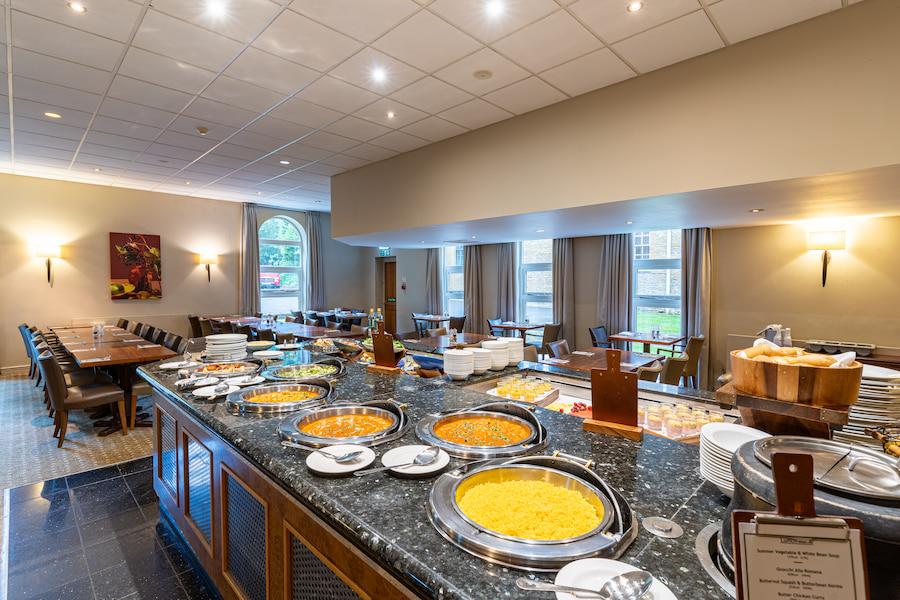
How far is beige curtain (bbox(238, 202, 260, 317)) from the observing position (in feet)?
31.8

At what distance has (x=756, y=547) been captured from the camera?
604mm

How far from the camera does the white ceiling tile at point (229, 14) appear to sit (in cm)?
254

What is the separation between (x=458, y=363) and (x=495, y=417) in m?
0.66

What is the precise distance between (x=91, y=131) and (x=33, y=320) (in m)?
4.63

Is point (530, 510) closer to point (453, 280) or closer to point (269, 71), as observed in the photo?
point (269, 71)

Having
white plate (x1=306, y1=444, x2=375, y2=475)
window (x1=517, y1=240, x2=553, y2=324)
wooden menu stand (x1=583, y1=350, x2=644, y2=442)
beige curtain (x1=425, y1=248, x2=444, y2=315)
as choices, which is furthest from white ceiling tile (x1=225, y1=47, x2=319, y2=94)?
beige curtain (x1=425, y1=248, x2=444, y2=315)

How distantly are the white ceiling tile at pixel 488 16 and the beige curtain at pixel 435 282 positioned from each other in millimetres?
8110

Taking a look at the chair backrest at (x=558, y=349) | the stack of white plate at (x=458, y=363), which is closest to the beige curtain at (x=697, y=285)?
the chair backrest at (x=558, y=349)

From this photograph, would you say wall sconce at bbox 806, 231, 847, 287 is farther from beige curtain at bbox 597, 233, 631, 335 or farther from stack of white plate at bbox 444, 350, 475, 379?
stack of white plate at bbox 444, 350, 475, 379

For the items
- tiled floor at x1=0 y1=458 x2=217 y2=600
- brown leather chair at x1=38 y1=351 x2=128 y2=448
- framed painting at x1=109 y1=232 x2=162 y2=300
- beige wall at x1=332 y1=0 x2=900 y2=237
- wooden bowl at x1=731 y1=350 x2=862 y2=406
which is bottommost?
tiled floor at x1=0 y1=458 x2=217 y2=600

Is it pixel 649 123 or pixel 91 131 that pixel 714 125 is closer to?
pixel 649 123

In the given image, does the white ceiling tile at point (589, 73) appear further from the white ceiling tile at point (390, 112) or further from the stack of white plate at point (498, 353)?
the stack of white plate at point (498, 353)

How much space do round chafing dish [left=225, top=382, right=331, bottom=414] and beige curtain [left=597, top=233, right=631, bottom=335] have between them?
6.31 m

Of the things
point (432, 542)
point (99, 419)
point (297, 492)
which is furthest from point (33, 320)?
point (432, 542)
